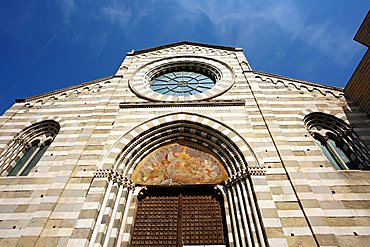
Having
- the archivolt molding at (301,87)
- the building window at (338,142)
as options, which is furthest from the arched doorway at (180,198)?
the archivolt molding at (301,87)

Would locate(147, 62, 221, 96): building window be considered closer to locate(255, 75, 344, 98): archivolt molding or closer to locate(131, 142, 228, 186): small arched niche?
locate(255, 75, 344, 98): archivolt molding

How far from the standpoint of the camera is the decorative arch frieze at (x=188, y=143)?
5.63m

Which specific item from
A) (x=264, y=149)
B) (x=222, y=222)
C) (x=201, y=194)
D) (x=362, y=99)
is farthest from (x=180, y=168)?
(x=362, y=99)

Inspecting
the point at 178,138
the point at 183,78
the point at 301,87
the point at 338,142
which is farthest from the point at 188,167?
the point at 301,87

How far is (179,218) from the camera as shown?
6348 millimetres

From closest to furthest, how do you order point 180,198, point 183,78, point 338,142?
point 180,198, point 338,142, point 183,78

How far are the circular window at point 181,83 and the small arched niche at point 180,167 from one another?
10.9 ft

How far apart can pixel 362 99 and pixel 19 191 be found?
1055cm

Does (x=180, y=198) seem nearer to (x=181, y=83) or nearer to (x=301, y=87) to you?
(x=181, y=83)

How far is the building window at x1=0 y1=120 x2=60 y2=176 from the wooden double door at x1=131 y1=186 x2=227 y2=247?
3.78 metres

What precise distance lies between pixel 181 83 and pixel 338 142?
6469 mm

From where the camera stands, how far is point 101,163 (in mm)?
6762

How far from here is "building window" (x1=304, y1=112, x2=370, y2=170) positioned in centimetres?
714

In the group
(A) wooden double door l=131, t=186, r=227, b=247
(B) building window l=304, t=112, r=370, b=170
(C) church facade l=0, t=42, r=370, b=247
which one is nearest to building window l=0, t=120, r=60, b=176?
(C) church facade l=0, t=42, r=370, b=247
